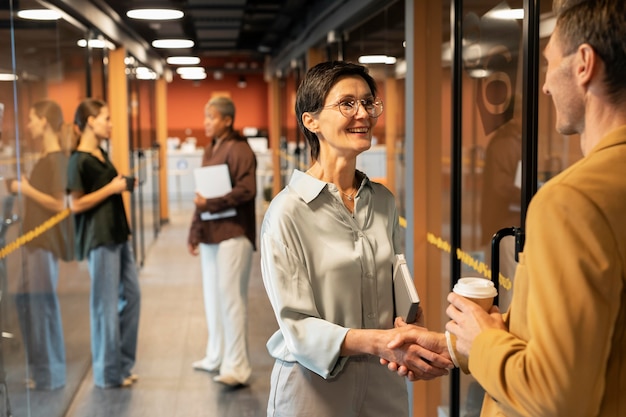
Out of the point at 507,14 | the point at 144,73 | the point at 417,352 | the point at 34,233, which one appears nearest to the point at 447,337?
the point at 417,352

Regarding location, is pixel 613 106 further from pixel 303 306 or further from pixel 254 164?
pixel 254 164

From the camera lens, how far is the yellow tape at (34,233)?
3.62 meters

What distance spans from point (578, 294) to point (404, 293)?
0.93 meters

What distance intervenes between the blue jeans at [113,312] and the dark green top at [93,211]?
74mm

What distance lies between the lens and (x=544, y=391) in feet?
4.36

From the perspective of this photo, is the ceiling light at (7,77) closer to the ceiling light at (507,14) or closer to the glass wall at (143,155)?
the ceiling light at (507,14)

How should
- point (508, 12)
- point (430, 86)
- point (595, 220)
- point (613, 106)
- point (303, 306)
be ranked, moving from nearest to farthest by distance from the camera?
point (595, 220) → point (613, 106) → point (303, 306) → point (508, 12) → point (430, 86)

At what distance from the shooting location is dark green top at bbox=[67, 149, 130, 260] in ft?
17.2

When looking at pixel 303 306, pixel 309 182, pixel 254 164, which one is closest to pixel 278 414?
pixel 303 306

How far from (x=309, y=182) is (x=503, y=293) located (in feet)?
4.13

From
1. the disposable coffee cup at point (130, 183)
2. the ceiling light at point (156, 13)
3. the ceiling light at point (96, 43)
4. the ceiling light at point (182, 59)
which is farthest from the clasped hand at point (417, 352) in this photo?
the ceiling light at point (182, 59)

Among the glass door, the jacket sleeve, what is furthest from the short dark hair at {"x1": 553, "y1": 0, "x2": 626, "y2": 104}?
the glass door

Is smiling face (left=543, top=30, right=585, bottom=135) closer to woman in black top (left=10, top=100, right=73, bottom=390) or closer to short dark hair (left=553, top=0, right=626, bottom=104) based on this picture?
short dark hair (left=553, top=0, right=626, bottom=104)

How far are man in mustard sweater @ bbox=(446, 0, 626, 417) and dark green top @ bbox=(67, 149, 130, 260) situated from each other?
13.7 feet
